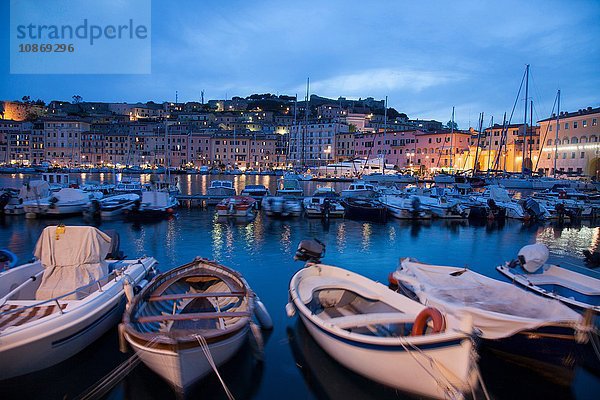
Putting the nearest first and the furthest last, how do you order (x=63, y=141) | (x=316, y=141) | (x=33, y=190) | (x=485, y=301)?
(x=485, y=301) → (x=33, y=190) → (x=316, y=141) → (x=63, y=141)

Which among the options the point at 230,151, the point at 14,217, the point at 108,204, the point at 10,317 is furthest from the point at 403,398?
the point at 230,151

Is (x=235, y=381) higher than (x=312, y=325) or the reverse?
the reverse

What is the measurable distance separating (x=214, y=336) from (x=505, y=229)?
2609 cm

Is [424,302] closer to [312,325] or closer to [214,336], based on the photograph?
[312,325]

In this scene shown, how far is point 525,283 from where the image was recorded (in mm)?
9836

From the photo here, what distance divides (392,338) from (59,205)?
93.4 feet

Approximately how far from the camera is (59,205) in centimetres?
2753

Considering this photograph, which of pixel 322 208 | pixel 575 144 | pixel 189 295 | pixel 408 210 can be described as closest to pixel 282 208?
pixel 322 208

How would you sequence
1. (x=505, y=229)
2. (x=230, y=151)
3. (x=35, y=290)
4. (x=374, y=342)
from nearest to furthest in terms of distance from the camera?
1. (x=374, y=342)
2. (x=35, y=290)
3. (x=505, y=229)
4. (x=230, y=151)

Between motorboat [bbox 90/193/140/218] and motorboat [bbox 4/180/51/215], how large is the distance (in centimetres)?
456

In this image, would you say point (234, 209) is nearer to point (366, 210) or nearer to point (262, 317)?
point (366, 210)

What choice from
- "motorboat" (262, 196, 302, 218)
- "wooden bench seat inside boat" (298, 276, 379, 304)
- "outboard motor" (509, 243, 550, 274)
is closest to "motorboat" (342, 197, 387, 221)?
"motorboat" (262, 196, 302, 218)

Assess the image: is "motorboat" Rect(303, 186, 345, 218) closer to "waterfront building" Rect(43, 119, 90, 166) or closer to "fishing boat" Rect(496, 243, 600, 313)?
"fishing boat" Rect(496, 243, 600, 313)

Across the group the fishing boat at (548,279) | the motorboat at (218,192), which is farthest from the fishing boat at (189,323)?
the motorboat at (218,192)
